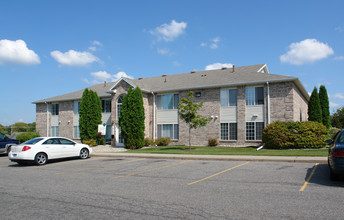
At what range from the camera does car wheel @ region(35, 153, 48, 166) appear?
14.3 meters

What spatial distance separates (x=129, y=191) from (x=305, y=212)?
4.32 metres

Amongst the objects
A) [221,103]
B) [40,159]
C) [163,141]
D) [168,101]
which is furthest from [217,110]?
[40,159]

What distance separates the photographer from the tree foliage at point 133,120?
973 inches

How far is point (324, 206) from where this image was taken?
572cm

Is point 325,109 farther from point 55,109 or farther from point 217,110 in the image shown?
point 55,109

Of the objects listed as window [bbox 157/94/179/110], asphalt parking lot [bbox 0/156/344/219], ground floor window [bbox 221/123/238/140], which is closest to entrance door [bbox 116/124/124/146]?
window [bbox 157/94/179/110]

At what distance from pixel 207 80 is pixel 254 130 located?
661 centimetres

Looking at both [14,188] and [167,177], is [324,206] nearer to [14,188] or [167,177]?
[167,177]

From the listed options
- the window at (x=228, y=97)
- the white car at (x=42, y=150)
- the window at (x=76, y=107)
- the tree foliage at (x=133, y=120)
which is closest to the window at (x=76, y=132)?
the window at (x=76, y=107)

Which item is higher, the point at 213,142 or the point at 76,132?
the point at 76,132

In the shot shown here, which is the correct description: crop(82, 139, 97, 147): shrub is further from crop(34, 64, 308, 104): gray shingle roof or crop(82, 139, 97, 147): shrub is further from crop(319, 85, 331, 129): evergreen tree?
crop(319, 85, 331, 129): evergreen tree

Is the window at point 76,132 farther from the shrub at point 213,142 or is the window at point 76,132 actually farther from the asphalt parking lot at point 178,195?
the asphalt parking lot at point 178,195

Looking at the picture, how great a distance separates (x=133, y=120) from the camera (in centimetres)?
2478

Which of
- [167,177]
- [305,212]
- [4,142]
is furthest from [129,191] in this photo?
[4,142]
